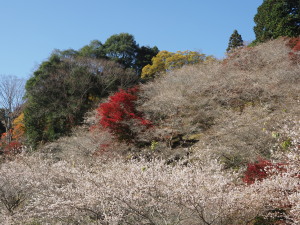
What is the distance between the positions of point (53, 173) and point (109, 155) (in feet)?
12.8

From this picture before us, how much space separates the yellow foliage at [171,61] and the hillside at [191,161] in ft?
16.4

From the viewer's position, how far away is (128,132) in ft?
37.2

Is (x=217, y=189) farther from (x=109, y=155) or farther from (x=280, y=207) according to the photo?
(x=109, y=155)

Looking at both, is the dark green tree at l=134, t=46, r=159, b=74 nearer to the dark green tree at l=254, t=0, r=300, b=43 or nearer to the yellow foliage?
the yellow foliage

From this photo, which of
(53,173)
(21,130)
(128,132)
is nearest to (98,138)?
(128,132)

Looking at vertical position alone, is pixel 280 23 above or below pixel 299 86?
above

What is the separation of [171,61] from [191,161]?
1348 centimetres

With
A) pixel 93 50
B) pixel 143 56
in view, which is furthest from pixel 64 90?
pixel 143 56

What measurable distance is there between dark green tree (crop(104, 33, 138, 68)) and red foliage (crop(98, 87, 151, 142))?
34.0 feet

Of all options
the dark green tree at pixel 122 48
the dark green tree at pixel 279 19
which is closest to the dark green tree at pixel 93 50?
the dark green tree at pixel 122 48

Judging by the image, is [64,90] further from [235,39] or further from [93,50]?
[235,39]

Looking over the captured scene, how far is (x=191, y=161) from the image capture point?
862 cm

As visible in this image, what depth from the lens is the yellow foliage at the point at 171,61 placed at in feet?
68.4

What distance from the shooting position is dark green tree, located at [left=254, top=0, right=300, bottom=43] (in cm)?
1603
